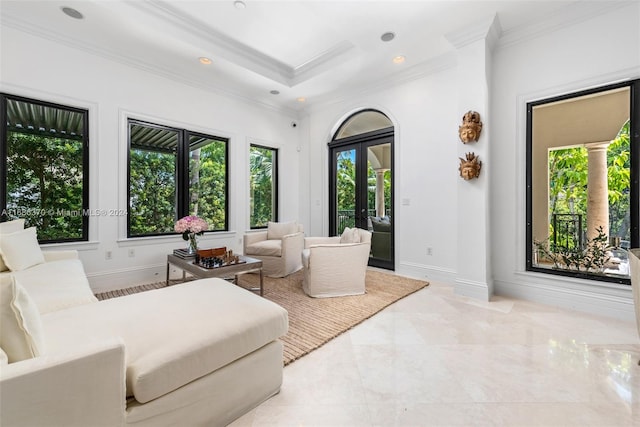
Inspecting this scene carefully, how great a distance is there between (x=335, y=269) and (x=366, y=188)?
2143 mm

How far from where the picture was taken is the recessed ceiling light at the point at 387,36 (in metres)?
3.34

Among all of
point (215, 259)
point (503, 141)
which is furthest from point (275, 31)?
point (503, 141)

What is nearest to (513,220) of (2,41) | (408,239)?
(408,239)

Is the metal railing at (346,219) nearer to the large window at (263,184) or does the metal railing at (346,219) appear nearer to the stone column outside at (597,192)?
the large window at (263,184)

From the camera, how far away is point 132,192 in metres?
3.94

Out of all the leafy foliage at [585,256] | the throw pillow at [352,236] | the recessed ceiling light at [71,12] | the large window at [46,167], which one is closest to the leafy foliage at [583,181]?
the leafy foliage at [585,256]

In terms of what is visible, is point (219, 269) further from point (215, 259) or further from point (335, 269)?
point (335, 269)

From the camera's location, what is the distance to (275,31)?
11.3 feet

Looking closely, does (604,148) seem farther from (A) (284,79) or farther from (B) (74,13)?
(B) (74,13)

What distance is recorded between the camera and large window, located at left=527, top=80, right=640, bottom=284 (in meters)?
2.80

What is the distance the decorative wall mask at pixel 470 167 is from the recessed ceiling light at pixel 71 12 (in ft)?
15.0

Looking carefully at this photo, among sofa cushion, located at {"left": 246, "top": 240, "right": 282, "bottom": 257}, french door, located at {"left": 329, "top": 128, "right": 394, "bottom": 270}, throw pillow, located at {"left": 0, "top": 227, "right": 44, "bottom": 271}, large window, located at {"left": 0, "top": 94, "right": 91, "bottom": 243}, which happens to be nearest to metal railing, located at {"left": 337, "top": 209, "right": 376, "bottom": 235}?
french door, located at {"left": 329, "top": 128, "right": 394, "bottom": 270}

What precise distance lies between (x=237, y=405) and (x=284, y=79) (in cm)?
444

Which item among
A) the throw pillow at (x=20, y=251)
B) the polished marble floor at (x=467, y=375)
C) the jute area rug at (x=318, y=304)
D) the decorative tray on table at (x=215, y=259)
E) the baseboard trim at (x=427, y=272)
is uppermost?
the throw pillow at (x=20, y=251)
